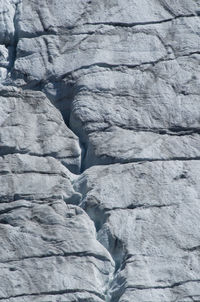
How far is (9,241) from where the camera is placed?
148 inches

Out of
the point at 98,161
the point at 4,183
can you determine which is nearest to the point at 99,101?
the point at 98,161

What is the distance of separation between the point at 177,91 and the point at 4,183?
2.57 ft

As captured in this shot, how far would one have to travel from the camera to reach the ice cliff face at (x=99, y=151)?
3.71 metres

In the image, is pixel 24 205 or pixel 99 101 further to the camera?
pixel 99 101

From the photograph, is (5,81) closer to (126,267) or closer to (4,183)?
(4,183)

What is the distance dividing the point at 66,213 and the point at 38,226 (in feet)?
0.37

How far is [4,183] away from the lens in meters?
3.90

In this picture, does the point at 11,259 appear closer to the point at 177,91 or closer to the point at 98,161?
the point at 98,161

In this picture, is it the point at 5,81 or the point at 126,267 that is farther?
the point at 5,81

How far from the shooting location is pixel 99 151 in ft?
13.2

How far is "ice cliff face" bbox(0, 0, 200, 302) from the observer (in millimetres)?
3715

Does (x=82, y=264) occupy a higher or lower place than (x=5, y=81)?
lower

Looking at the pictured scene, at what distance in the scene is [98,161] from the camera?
4.02 m

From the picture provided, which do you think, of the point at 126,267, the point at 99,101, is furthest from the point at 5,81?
the point at 126,267
